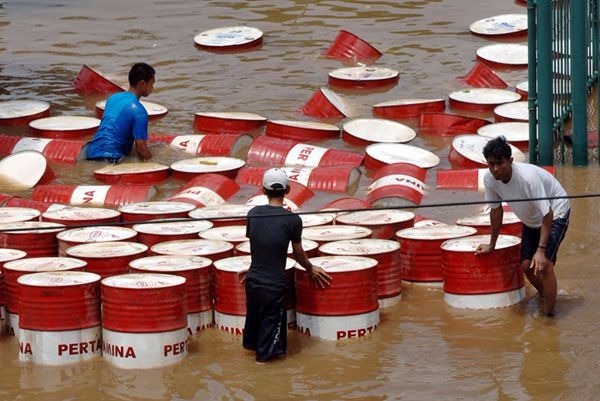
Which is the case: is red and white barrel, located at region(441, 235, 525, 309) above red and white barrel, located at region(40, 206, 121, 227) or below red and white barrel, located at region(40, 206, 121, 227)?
below

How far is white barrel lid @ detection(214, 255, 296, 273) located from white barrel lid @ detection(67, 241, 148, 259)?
647 mm

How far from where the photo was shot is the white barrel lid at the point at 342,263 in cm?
829

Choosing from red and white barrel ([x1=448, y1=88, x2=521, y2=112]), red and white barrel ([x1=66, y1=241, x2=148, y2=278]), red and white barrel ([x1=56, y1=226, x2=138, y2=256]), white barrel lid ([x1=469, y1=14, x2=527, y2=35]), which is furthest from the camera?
white barrel lid ([x1=469, y1=14, x2=527, y2=35])

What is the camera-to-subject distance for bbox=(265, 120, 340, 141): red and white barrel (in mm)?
13914

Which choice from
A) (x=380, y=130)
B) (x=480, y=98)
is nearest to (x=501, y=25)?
(x=480, y=98)

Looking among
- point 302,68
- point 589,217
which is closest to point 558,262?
point 589,217

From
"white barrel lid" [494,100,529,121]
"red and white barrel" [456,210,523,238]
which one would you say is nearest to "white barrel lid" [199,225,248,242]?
"red and white barrel" [456,210,523,238]

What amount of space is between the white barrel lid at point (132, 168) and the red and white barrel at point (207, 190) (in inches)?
20.2

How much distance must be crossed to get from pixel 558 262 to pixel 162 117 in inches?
264

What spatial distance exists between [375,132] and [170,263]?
5.74 meters

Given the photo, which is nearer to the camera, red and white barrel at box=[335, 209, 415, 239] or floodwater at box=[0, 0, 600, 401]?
floodwater at box=[0, 0, 600, 401]

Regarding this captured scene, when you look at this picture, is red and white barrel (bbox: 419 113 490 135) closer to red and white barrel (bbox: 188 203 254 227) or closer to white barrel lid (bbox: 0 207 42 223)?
red and white barrel (bbox: 188 203 254 227)

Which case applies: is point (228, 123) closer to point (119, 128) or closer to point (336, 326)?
point (119, 128)

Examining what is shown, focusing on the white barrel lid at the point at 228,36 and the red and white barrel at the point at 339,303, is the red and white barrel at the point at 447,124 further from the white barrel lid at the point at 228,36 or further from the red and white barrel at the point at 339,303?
the red and white barrel at the point at 339,303
